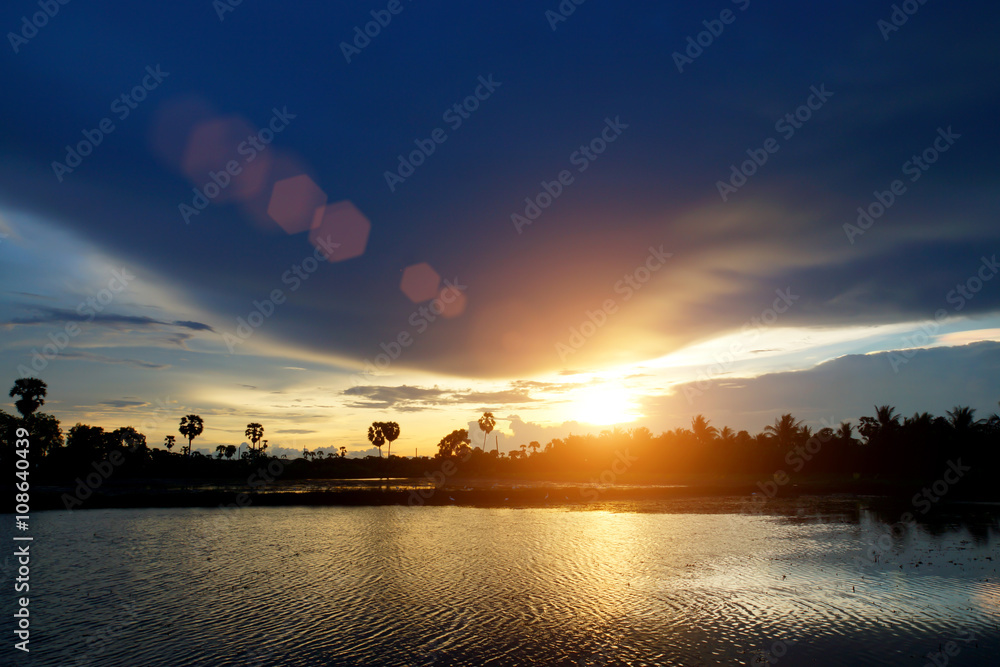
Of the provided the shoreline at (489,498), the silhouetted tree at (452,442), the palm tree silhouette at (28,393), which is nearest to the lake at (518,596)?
the shoreline at (489,498)

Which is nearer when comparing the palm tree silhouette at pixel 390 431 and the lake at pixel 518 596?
the lake at pixel 518 596

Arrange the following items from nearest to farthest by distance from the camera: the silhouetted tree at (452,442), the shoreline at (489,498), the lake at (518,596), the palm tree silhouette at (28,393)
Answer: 1. the lake at (518,596)
2. the shoreline at (489,498)
3. the palm tree silhouette at (28,393)
4. the silhouetted tree at (452,442)

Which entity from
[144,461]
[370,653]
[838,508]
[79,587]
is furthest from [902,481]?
[144,461]

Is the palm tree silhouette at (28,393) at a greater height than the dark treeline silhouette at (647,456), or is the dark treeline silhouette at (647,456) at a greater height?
the palm tree silhouette at (28,393)

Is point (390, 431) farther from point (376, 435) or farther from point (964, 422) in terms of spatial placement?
point (964, 422)

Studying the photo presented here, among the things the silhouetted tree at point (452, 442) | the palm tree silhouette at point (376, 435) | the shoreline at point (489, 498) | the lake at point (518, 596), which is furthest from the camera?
the silhouetted tree at point (452, 442)

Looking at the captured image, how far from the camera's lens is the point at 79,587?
26.9m

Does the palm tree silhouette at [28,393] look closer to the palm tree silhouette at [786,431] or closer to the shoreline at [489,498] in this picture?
the shoreline at [489,498]

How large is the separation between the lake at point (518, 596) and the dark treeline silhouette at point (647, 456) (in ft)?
169

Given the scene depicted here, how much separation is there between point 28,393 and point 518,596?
122 meters

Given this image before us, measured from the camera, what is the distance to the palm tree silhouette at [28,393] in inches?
4003

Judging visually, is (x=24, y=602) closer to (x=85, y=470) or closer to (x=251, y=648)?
(x=251, y=648)

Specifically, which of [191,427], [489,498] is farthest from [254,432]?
[489,498]

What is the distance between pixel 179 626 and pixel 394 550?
18082 millimetres
